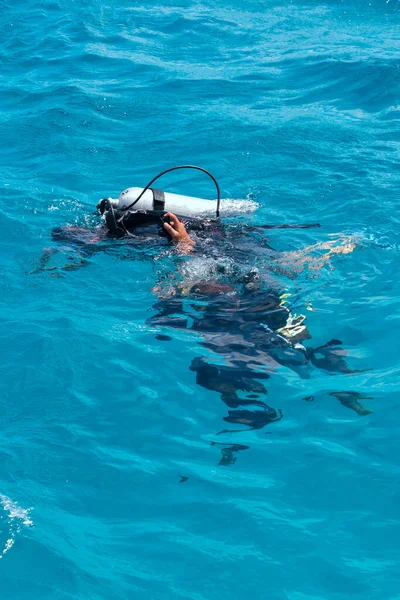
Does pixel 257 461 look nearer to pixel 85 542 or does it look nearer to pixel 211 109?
pixel 85 542

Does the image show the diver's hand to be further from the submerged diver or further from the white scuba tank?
the white scuba tank

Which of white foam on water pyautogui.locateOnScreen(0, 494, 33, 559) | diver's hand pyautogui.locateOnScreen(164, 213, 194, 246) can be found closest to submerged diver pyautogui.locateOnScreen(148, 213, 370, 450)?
diver's hand pyautogui.locateOnScreen(164, 213, 194, 246)

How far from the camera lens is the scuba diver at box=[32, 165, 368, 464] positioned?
16.5 feet

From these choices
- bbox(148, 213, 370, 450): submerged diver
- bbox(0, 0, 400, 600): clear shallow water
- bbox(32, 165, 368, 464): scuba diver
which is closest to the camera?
bbox(0, 0, 400, 600): clear shallow water

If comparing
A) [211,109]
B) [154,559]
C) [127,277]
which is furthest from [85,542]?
[211,109]

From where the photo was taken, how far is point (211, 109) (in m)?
10.7

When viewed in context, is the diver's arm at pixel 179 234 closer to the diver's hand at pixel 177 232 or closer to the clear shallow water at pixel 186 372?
the diver's hand at pixel 177 232

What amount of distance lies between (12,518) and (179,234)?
3.02 m

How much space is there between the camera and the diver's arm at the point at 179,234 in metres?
6.14

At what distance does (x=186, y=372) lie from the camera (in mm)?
5285

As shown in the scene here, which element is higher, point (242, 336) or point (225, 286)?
point (225, 286)

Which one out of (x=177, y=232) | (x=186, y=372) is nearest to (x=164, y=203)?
(x=177, y=232)

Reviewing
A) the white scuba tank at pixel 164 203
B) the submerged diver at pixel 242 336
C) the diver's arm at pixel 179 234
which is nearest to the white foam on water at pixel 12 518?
the submerged diver at pixel 242 336

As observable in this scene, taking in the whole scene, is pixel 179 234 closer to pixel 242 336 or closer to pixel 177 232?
pixel 177 232
